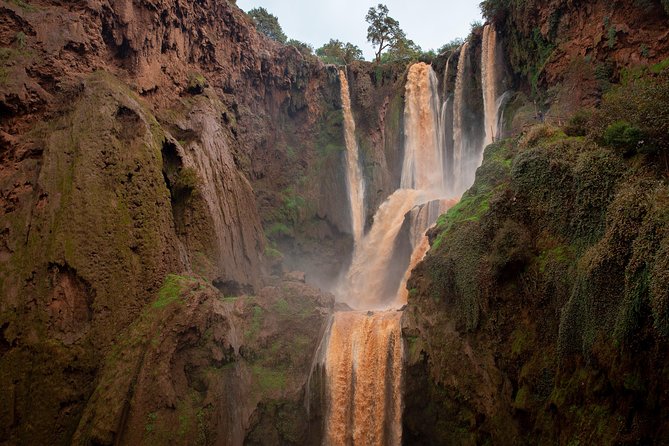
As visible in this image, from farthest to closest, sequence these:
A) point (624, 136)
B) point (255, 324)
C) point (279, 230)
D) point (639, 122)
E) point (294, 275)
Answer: point (279, 230) → point (294, 275) → point (255, 324) → point (624, 136) → point (639, 122)

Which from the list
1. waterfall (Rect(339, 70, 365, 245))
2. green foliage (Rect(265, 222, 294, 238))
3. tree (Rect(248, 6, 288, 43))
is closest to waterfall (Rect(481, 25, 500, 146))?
waterfall (Rect(339, 70, 365, 245))

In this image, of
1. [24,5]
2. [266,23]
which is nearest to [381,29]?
[266,23]

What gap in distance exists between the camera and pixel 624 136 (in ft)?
30.4

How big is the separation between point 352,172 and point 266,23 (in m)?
29.6

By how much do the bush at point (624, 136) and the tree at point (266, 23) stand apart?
48373mm

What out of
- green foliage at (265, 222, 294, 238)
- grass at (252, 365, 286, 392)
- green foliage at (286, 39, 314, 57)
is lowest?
grass at (252, 365, 286, 392)

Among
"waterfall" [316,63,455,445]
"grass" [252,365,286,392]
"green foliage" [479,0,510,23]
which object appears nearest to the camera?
"waterfall" [316,63,455,445]

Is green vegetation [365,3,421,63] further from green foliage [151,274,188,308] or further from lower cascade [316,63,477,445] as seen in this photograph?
green foliage [151,274,188,308]

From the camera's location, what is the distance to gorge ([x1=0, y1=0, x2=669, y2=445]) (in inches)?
351

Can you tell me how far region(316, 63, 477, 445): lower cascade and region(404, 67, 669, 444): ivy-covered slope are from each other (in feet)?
3.48

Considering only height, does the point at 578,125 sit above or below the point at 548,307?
above

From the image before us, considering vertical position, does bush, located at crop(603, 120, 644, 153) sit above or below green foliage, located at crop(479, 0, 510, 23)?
below

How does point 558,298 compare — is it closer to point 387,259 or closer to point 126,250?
point 126,250

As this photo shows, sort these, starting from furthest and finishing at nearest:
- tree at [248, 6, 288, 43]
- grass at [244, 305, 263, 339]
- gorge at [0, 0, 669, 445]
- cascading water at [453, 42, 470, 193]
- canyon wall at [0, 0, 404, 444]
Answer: tree at [248, 6, 288, 43]
cascading water at [453, 42, 470, 193]
grass at [244, 305, 263, 339]
canyon wall at [0, 0, 404, 444]
gorge at [0, 0, 669, 445]
